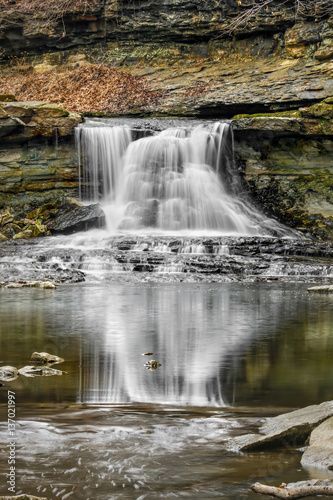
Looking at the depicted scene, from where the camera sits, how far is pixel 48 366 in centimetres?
478

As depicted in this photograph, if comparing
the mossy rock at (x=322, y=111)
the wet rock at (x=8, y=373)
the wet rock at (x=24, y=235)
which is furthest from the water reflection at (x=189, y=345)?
the mossy rock at (x=322, y=111)

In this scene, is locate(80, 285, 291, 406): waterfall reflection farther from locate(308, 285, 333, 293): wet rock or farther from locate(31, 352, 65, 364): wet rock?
locate(308, 285, 333, 293): wet rock

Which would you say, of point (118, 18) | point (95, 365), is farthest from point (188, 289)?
point (118, 18)

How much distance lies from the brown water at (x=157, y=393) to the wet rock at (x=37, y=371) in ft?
0.43

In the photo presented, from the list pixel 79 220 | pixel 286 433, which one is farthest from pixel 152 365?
pixel 79 220

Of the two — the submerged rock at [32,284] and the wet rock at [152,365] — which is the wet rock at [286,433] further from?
the submerged rock at [32,284]

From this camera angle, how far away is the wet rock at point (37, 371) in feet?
14.8

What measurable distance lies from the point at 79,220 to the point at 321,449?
1602 centimetres

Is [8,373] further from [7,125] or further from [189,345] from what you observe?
[7,125]

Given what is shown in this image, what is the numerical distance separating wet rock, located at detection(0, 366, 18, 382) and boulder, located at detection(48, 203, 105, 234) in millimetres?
13781

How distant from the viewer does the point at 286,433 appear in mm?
2932

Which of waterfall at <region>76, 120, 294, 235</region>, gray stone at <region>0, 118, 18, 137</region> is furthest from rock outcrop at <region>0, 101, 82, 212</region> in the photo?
waterfall at <region>76, 120, 294, 235</region>

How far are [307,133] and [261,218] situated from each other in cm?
302

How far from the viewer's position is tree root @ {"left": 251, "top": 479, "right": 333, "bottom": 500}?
2.30 metres
